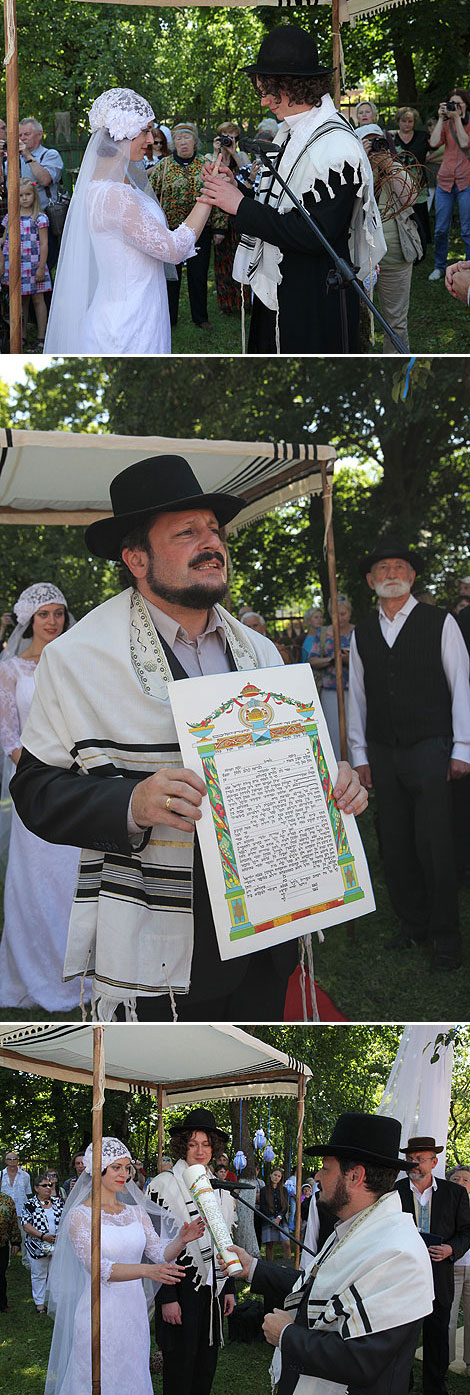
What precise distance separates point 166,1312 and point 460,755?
224cm

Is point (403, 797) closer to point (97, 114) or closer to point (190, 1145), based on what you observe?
point (190, 1145)

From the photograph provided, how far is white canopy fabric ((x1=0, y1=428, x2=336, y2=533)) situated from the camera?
11.4 feet

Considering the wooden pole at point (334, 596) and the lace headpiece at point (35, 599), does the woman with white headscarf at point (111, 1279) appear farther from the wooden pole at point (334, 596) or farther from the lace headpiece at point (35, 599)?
the lace headpiece at point (35, 599)

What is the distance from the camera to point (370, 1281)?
275cm

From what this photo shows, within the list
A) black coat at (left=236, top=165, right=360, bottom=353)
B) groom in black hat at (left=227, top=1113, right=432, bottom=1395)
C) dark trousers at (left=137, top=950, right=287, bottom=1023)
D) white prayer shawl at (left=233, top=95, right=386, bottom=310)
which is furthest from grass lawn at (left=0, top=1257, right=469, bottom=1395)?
white prayer shawl at (left=233, top=95, right=386, bottom=310)

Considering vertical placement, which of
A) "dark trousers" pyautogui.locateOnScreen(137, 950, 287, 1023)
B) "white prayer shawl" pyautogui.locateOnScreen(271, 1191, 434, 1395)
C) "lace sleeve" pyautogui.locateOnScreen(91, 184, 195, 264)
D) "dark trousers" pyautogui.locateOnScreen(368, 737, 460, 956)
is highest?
"lace sleeve" pyautogui.locateOnScreen(91, 184, 195, 264)

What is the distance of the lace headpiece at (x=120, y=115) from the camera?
3996 mm

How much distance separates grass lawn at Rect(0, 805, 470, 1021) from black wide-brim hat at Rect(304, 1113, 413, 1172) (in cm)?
80

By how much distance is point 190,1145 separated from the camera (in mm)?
4500

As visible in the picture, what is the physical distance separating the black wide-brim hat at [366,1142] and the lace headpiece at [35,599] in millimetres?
1781

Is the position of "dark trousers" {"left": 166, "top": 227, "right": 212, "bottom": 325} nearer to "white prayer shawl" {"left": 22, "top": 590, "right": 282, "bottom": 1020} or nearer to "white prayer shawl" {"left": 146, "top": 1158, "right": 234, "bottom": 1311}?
"white prayer shawl" {"left": 22, "top": 590, "right": 282, "bottom": 1020}

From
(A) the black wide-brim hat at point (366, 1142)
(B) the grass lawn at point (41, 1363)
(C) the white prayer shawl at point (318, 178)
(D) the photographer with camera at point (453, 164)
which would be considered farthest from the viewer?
(D) the photographer with camera at point (453, 164)

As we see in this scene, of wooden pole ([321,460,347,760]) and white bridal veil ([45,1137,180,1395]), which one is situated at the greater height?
wooden pole ([321,460,347,760])

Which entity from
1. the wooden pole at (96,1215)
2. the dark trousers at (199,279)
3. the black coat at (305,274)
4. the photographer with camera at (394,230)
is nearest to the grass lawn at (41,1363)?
the wooden pole at (96,1215)
